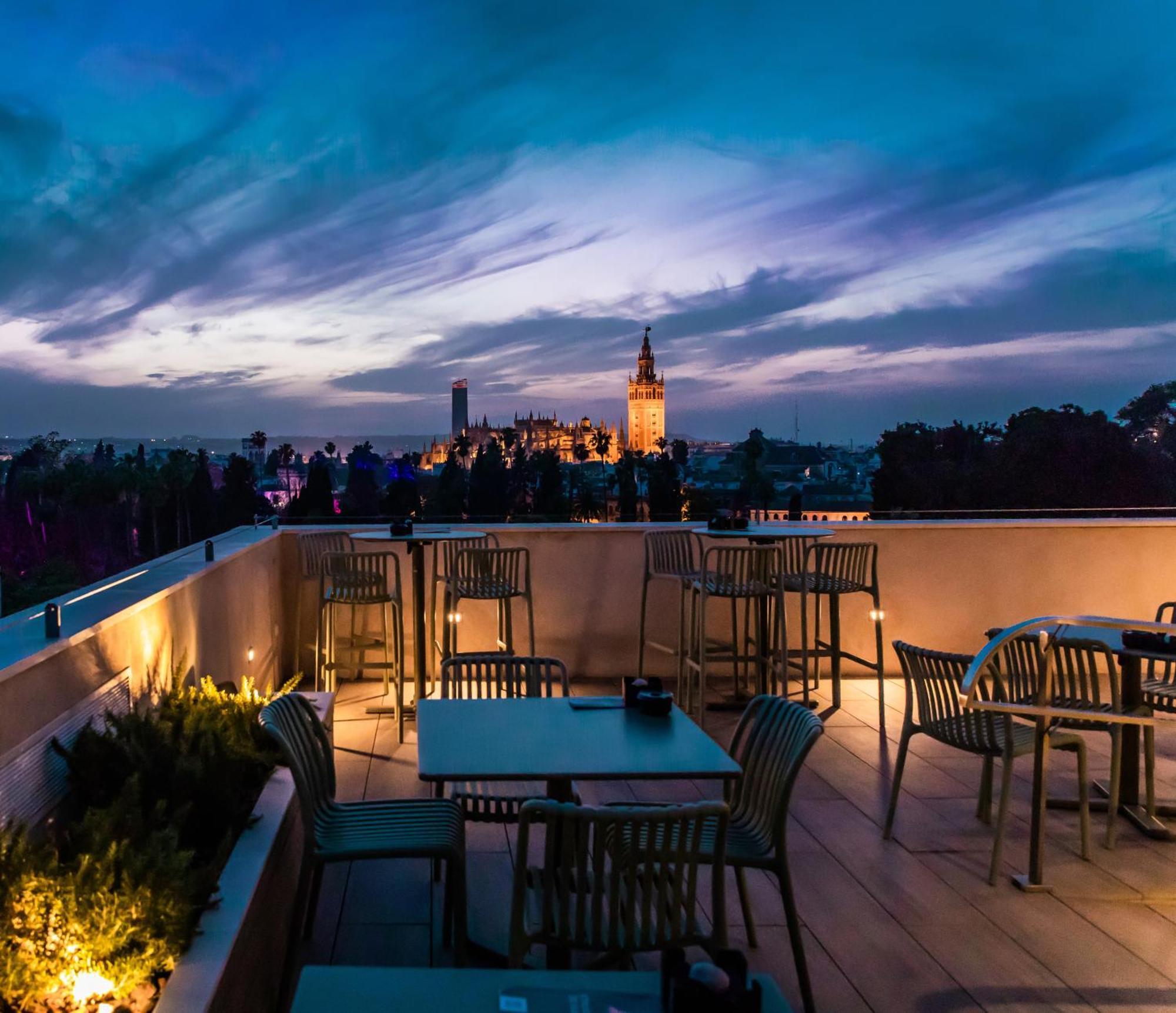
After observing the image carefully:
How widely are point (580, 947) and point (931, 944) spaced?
1.45 m

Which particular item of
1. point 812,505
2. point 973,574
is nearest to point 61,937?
point 812,505

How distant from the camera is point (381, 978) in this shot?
1.23m

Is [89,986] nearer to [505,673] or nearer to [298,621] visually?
[505,673]

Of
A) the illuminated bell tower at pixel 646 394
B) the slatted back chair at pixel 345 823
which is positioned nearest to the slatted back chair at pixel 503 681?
the slatted back chair at pixel 345 823

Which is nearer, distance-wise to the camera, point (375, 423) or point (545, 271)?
point (375, 423)

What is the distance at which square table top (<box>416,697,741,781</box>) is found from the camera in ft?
6.88

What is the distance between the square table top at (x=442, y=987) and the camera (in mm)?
1165

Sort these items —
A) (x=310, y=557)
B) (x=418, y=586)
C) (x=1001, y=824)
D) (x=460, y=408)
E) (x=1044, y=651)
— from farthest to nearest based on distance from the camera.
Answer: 1. (x=460, y=408)
2. (x=310, y=557)
3. (x=418, y=586)
4. (x=1001, y=824)
5. (x=1044, y=651)

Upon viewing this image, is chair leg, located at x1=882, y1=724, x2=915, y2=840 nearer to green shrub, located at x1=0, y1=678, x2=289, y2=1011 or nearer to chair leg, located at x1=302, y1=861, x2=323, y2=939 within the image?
chair leg, located at x1=302, y1=861, x2=323, y2=939

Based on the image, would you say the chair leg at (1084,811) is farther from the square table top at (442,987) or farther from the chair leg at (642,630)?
the square table top at (442,987)

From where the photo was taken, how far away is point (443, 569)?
5.89 m

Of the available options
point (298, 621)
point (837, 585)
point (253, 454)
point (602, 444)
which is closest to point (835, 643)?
point (837, 585)

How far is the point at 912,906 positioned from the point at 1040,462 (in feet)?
21.5

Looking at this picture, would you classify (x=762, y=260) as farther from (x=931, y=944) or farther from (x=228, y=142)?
(x=931, y=944)
